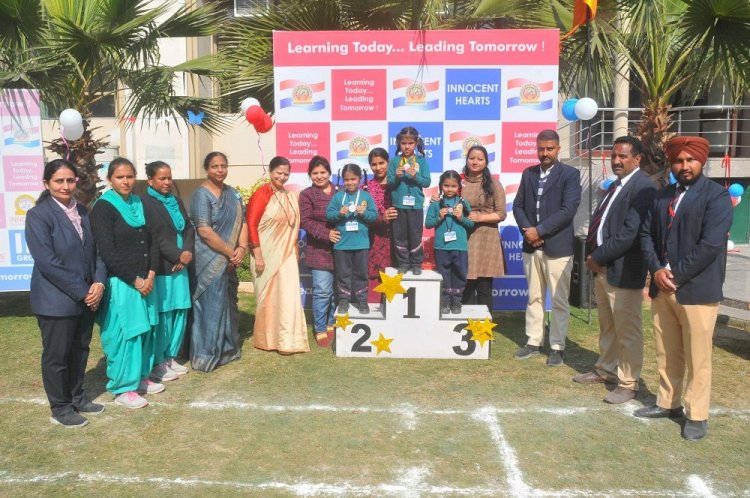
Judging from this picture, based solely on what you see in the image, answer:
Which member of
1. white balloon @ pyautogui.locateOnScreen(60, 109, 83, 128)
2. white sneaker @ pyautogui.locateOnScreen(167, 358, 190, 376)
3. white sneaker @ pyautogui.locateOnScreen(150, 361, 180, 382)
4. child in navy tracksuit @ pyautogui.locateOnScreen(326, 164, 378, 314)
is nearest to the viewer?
white sneaker @ pyautogui.locateOnScreen(150, 361, 180, 382)

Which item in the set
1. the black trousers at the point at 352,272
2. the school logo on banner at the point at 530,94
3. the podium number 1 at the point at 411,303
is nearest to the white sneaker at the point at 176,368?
the black trousers at the point at 352,272

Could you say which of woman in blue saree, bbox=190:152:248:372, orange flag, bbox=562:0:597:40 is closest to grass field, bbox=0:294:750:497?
woman in blue saree, bbox=190:152:248:372

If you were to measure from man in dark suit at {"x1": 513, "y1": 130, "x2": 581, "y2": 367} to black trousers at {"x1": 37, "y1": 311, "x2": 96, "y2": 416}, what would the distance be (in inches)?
143

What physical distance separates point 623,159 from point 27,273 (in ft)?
20.9

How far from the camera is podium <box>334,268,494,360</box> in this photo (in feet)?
19.2

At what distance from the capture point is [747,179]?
484 inches

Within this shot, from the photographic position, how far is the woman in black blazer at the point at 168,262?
509 cm

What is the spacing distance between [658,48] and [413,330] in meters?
5.28

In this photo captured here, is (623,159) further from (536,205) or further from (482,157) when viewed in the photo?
(482,157)

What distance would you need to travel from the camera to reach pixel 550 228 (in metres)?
5.47

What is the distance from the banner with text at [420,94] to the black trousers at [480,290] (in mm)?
1021

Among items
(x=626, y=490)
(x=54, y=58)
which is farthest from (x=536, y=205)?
(x=54, y=58)

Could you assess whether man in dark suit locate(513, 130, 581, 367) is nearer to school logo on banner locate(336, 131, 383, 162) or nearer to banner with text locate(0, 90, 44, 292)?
school logo on banner locate(336, 131, 383, 162)

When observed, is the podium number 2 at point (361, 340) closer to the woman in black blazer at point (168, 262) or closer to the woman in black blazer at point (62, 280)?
the woman in black blazer at point (168, 262)
